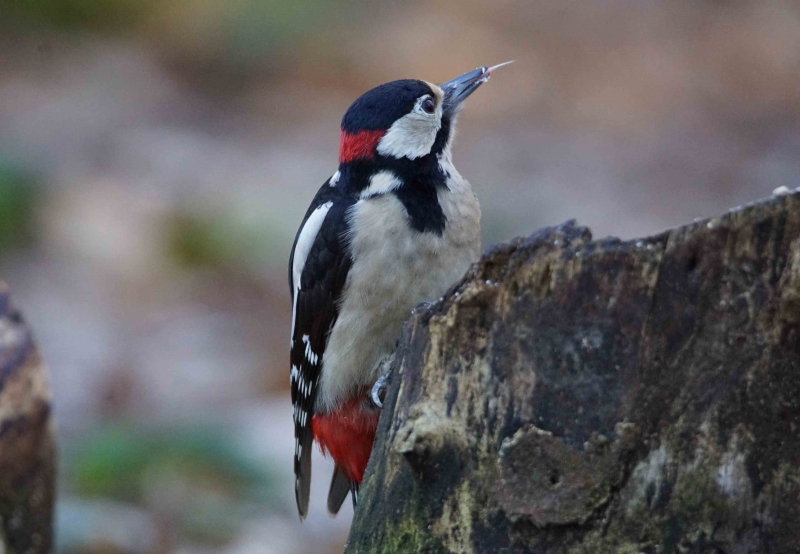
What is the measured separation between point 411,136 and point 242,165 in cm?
531

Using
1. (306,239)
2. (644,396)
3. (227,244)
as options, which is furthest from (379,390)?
(227,244)

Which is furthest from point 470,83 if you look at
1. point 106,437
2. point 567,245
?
point 106,437

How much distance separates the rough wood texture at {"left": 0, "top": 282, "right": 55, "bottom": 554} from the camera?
9.91 ft

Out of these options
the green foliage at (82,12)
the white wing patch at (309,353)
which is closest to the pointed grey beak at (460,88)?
the white wing patch at (309,353)

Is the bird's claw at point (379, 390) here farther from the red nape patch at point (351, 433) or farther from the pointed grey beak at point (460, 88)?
the pointed grey beak at point (460, 88)

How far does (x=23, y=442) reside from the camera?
3.07 metres

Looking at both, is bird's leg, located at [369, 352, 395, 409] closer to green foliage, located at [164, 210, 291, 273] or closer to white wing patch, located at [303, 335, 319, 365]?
white wing patch, located at [303, 335, 319, 365]

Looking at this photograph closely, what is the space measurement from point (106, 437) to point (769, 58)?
21.5 ft

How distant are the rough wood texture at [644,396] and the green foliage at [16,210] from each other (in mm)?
5722

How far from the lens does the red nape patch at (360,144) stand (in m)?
3.02

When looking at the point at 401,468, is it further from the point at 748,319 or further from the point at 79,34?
the point at 79,34

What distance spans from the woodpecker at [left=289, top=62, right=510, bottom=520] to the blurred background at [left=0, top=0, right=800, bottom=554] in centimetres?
138

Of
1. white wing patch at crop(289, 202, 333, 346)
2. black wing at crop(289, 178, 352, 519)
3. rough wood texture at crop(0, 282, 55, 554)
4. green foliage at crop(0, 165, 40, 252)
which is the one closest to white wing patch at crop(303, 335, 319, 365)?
black wing at crop(289, 178, 352, 519)

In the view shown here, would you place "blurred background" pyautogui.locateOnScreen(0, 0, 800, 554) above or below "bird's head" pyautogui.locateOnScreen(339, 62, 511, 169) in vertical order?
above
